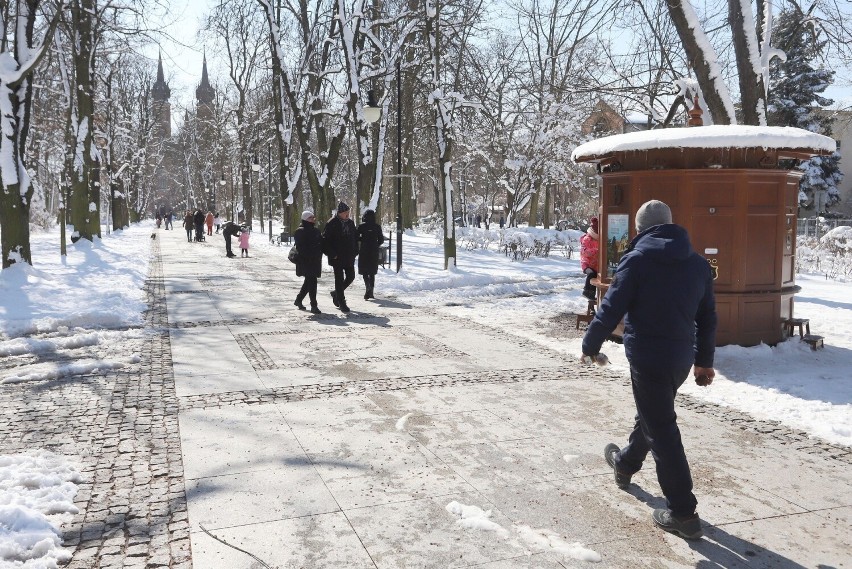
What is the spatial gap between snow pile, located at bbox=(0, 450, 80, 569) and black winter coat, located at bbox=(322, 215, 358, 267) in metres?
7.82

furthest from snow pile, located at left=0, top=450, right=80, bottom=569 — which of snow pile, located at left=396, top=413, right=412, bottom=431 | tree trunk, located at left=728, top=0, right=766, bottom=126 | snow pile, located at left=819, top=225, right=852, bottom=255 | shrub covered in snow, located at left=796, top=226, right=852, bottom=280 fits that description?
snow pile, located at left=819, top=225, right=852, bottom=255

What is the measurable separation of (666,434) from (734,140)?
5111 millimetres

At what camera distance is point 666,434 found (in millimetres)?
4070

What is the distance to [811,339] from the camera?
8930mm

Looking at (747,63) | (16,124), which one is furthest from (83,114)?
(747,63)

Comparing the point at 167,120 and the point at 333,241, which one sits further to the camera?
the point at 167,120

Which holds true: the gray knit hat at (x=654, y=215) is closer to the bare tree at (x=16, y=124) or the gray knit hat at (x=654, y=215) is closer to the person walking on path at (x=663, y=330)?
the person walking on path at (x=663, y=330)

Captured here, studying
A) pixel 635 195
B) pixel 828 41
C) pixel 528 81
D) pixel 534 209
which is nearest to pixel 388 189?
pixel 534 209

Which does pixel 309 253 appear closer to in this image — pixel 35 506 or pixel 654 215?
pixel 35 506

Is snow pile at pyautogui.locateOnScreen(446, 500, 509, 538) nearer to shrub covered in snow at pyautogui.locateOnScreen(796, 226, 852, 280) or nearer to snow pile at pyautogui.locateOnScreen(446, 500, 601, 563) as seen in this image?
snow pile at pyautogui.locateOnScreen(446, 500, 601, 563)

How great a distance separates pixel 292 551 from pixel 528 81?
117 ft

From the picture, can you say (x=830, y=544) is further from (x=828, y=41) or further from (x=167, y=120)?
(x=167, y=120)

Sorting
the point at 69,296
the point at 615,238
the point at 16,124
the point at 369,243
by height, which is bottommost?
the point at 69,296

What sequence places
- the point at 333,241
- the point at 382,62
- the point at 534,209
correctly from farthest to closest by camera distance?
1. the point at 534,209
2. the point at 382,62
3. the point at 333,241
